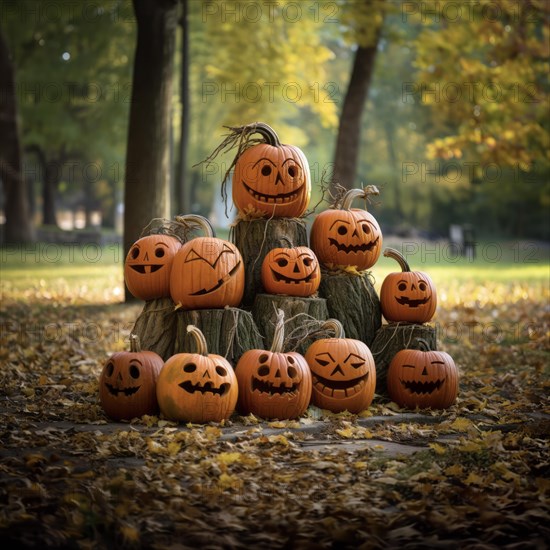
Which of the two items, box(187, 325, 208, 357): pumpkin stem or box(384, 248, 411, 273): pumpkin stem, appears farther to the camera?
box(384, 248, 411, 273): pumpkin stem

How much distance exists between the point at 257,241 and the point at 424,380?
1.83m

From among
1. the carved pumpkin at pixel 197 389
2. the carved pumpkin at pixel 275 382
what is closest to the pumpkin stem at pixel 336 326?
the carved pumpkin at pixel 275 382

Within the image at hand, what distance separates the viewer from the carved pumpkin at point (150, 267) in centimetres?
700

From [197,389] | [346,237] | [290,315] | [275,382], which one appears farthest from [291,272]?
[197,389]

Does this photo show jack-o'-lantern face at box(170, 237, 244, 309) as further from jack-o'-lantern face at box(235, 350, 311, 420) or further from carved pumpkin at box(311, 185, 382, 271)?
carved pumpkin at box(311, 185, 382, 271)

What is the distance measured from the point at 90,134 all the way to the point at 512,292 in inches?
775

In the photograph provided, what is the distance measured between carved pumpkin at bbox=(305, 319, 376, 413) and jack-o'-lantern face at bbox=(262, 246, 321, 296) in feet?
1.78

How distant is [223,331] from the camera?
6641 millimetres

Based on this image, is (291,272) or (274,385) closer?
(274,385)

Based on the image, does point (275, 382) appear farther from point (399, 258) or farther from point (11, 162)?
point (11, 162)

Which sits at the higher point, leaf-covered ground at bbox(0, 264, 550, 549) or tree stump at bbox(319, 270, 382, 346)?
tree stump at bbox(319, 270, 382, 346)

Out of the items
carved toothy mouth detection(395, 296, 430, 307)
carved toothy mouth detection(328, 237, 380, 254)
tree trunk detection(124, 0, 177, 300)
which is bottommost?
carved toothy mouth detection(395, 296, 430, 307)

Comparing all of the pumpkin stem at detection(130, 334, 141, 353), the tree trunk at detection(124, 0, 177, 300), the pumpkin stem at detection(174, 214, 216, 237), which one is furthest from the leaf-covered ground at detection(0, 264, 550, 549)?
the tree trunk at detection(124, 0, 177, 300)

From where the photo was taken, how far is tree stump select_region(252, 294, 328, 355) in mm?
6879
